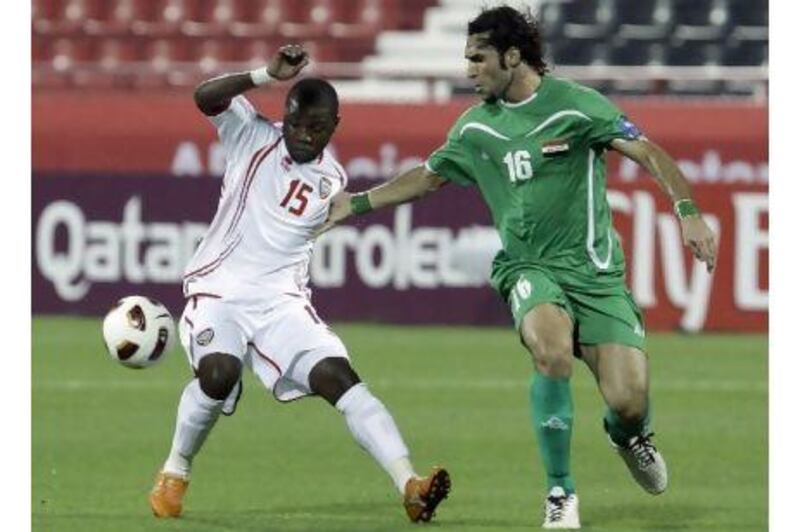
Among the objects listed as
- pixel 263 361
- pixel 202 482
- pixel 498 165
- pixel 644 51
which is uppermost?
pixel 644 51

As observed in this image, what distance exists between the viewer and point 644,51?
23.7 meters

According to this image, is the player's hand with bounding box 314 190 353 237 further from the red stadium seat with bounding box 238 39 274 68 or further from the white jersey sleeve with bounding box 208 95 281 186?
the red stadium seat with bounding box 238 39 274 68

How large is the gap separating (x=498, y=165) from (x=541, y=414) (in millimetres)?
1021

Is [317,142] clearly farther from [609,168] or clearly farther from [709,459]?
[609,168]

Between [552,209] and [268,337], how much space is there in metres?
1.23

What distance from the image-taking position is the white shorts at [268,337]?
873 centimetres

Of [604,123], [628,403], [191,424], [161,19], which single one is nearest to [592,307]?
[628,403]

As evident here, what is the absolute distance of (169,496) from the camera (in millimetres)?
8883

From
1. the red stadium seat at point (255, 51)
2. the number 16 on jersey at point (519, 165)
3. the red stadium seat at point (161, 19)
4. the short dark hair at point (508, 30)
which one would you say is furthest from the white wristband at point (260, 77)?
the red stadium seat at point (161, 19)

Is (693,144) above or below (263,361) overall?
above

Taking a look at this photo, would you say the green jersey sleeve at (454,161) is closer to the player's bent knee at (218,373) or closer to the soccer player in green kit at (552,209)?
the soccer player in green kit at (552,209)
